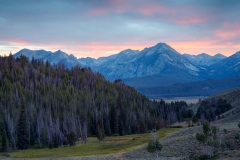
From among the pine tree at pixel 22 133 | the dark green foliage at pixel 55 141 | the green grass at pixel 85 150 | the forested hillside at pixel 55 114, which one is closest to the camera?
the green grass at pixel 85 150

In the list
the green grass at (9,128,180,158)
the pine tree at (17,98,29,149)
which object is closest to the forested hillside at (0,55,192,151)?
the pine tree at (17,98,29,149)

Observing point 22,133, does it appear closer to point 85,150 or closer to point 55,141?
point 55,141

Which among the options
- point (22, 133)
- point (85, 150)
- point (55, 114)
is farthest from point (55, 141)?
point (85, 150)

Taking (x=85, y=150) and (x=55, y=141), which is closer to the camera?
(x=85, y=150)

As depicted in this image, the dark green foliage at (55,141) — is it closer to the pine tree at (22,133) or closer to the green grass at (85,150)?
the pine tree at (22,133)

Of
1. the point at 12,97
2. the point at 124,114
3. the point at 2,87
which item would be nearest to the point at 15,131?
the point at 12,97

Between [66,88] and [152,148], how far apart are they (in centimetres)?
13206

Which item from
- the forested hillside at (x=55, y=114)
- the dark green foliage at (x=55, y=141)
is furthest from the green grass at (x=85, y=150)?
the dark green foliage at (x=55, y=141)

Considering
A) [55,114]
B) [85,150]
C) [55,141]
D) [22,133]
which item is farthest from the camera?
[55,114]

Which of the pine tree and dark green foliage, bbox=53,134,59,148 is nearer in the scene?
the pine tree

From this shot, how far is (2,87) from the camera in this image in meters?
164

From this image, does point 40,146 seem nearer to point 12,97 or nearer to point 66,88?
point 12,97

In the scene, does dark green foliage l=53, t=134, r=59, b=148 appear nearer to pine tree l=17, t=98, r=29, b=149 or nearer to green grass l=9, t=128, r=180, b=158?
pine tree l=17, t=98, r=29, b=149

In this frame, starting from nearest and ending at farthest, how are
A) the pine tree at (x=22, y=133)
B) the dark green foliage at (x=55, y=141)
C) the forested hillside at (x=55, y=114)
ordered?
1. the pine tree at (x=22, y=133)
2. the dark green foliage at (x=55, y=141)
3. the forested hillside at (x=55, y=114)
